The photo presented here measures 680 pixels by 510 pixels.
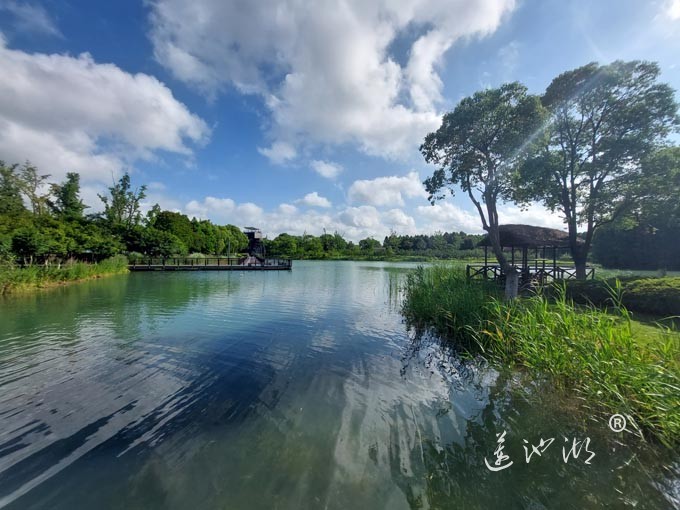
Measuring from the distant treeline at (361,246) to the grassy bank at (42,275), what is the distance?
146 feet

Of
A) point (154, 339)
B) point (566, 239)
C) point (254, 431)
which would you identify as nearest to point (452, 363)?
point (254, 431)

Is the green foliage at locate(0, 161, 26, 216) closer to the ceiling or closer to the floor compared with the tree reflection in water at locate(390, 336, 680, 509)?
closer to the ceiling

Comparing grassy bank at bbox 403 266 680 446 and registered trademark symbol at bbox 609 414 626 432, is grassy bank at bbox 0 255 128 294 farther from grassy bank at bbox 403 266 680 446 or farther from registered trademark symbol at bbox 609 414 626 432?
registered trademark symbol at bbox 609 414 626 432

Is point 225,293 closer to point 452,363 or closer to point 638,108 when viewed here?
point 452,363

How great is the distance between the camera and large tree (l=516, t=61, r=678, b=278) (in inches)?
422

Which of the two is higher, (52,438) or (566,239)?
(566,239)

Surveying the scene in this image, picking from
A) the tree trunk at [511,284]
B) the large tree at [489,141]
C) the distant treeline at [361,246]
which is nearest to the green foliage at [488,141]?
the large tree at [489,141]

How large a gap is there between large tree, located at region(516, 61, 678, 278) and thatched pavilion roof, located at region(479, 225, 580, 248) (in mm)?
553

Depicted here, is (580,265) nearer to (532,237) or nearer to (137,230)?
(532,237)

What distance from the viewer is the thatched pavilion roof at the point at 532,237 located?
1243cm

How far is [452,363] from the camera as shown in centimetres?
573

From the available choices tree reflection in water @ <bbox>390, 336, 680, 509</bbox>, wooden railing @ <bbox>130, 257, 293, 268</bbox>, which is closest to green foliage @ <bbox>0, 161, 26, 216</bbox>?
wooden railing @ <bbox>130, 257, 293, 268</bbox>

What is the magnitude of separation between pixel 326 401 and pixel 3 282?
17.6m

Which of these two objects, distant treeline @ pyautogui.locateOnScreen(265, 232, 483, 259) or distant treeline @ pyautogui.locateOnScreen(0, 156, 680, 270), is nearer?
distant treeline @ pyautogui.locateOnScreen(0, 156, 680, 270)
